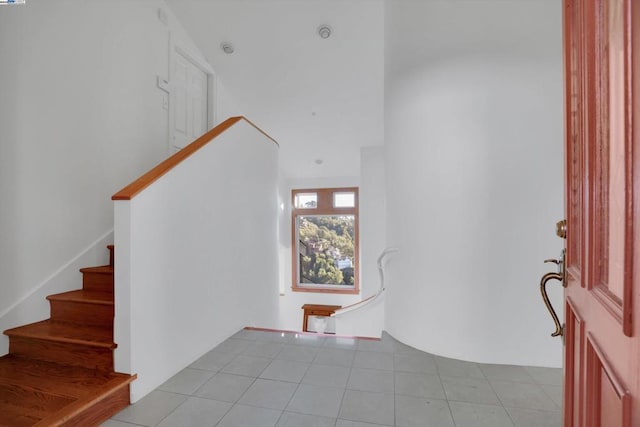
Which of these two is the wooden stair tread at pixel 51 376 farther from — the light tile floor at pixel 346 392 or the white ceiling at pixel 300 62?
the white ceiling at pixel 300 62

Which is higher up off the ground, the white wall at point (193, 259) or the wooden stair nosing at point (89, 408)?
the white wall at point (193, 259)

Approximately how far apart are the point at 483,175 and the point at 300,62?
8.71 ft

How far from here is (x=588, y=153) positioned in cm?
62

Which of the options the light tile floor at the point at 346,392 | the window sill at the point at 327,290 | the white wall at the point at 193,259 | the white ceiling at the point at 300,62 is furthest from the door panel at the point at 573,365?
the window sill at the point at 327,290

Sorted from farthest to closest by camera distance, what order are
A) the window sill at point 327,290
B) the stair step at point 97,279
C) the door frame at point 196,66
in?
1. the window sill at point 327,290
2. the door frame at point 196,66
3. the stair step at point 97,279

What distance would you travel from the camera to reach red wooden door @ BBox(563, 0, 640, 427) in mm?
396

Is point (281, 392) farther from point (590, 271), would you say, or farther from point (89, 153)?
point (89, 153)

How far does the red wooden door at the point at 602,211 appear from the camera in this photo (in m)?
0.40

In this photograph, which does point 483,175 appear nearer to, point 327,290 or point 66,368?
point 66,368

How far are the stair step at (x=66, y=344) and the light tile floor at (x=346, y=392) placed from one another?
0.36 metres

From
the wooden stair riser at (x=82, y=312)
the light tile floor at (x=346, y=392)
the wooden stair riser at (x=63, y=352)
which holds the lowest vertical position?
the light tile floor at (x=346, y=392)

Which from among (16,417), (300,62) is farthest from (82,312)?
(300,62)

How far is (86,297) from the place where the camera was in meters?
2.04

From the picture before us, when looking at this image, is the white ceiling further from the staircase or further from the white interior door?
the staircase
